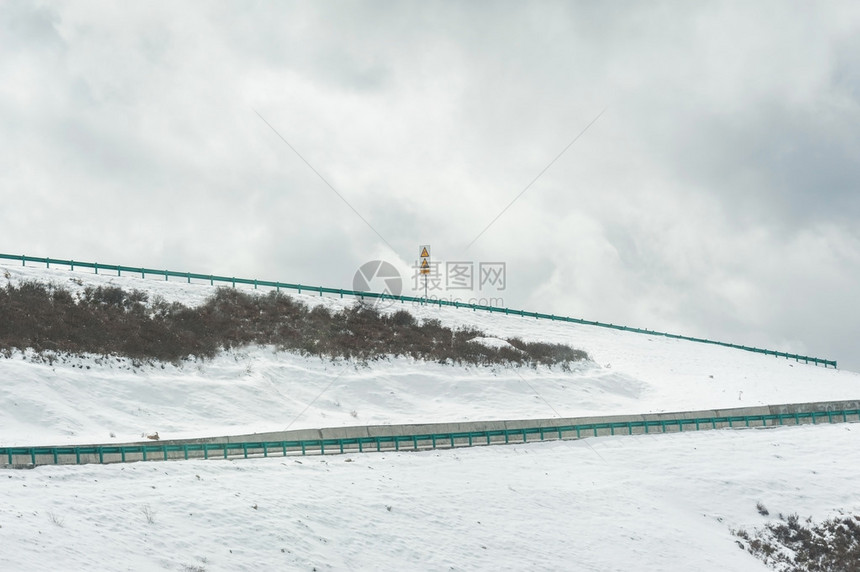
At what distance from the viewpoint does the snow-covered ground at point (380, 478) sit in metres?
19.0

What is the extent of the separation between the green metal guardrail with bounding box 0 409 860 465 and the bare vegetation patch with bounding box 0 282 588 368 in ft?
40.7

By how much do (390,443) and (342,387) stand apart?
11072 mm

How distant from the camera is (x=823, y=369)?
61.7m

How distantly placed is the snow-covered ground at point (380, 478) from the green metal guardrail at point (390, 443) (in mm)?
665

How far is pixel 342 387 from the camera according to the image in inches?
A: 1548

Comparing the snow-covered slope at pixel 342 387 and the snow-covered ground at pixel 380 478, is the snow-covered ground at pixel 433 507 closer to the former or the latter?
the snow-covered ground at pixel 380 478

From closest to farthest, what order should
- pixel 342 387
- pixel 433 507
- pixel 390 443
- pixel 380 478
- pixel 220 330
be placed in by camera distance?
pixel 433 507
pixel 380 478
pixel 390 443
pixel 342 387
pixel 220 330

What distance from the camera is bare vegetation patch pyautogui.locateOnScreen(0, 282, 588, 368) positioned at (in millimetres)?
35844

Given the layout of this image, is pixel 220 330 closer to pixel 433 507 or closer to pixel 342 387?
pixel 342 387

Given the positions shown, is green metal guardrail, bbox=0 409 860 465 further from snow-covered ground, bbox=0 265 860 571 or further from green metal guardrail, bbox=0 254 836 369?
green metal guardrail, bbox=0 254 836 369

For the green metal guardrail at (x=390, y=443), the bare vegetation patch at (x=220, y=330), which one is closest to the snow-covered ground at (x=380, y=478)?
the green metal guardrail at (x=390, y=443)

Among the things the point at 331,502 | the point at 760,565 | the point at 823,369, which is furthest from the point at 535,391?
the point at 823,369

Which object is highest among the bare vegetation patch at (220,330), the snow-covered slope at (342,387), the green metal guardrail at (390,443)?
the bare vegetation patch at (220,330)

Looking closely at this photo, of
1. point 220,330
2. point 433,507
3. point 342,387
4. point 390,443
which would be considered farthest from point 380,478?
point 220,330
